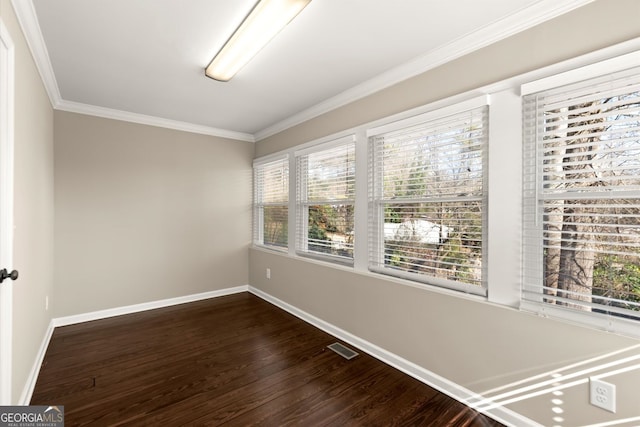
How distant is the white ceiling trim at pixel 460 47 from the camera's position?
1694 mm

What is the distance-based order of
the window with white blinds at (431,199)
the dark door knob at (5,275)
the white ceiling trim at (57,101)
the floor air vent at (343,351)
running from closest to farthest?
1. the dark door knob at (5,275)
2. the white ceiling trim at (57,101)
3. the window with white blinds at (431,199)
4. the floor air vent at (343,351)

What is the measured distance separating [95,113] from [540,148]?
441cm

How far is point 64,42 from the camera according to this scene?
7.06 feet

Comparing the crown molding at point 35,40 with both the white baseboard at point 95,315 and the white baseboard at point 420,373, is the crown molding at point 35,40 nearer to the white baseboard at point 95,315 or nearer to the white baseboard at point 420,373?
the white baseboard at point 95,315

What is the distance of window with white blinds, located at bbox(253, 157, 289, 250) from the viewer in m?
4.15

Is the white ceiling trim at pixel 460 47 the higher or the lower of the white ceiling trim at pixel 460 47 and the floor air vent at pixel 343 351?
the higher

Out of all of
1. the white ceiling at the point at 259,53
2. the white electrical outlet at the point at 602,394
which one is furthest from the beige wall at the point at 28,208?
the white electrical outlet at the point at 602,394

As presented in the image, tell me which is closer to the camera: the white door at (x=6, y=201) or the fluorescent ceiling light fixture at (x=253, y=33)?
the white door at (x=6, y=201)

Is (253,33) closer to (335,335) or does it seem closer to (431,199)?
(431,199)

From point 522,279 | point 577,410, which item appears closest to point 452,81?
point 522,279

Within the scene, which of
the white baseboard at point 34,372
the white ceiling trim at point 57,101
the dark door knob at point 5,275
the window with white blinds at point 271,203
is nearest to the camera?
the dark door knob at point 5,275

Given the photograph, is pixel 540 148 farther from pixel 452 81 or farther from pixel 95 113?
pixel 95 113

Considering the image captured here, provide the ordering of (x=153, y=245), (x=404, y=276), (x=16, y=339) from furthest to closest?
(x=153, y=245)
(x=404, y=276)
(x=16, y=339)

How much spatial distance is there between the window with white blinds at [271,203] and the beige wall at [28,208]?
2.47 meters
